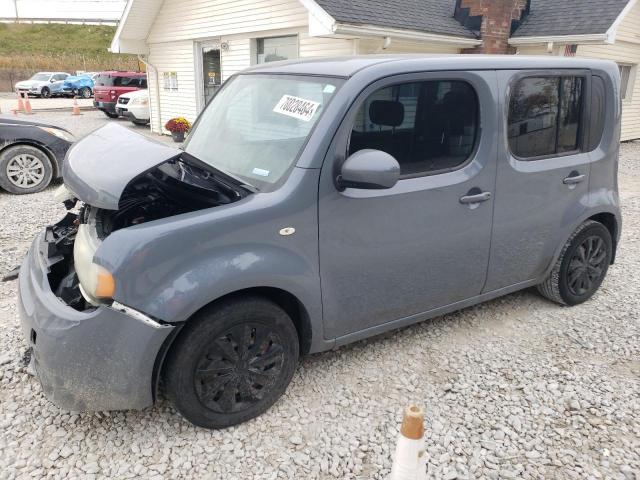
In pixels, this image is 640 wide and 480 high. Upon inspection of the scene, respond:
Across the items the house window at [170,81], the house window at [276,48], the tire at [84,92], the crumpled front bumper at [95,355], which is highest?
the house window at [276,48]

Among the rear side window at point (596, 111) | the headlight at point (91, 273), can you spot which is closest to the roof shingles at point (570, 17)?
the rear side window at point (596, 111)

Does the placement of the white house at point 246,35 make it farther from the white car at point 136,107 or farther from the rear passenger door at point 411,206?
the rear passenger door at point 411,206

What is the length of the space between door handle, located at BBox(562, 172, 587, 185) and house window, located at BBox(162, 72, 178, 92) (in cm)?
1361

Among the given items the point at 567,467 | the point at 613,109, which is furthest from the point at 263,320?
the point at 613,109

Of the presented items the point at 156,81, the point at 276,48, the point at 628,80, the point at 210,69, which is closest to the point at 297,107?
the point at 276,48

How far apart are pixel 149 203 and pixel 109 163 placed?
326mm

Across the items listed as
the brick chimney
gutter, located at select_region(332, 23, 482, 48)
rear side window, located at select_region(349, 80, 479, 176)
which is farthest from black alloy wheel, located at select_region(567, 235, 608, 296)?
the brick chimney

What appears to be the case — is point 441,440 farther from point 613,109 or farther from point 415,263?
point 613,109

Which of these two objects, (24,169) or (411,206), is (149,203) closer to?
(411,206)

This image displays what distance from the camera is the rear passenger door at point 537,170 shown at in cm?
326

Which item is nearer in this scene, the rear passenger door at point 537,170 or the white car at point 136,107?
the rear passenger door at point 537,170

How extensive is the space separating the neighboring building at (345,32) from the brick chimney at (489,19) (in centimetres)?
2

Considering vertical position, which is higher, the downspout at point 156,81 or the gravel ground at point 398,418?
the downspout at point 156,81

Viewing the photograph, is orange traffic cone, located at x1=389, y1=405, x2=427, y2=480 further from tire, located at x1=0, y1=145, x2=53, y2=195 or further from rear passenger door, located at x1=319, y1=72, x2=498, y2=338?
tire, located at x1=0, y1=145, x2=53, y2=195
